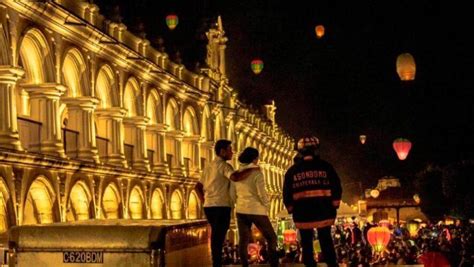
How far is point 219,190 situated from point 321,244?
1.67m

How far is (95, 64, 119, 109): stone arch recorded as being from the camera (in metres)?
30.1

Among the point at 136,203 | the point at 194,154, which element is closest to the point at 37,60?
the point at 136,203

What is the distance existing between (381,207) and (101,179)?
6830 cm

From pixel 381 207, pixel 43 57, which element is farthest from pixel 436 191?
pixel 43 57

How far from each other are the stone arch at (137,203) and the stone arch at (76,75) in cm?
610

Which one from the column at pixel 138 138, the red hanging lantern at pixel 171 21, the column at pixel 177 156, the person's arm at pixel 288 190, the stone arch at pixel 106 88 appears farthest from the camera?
the red hanging lantern at pixel 171 21

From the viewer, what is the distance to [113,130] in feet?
101

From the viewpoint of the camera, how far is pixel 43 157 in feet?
78.2

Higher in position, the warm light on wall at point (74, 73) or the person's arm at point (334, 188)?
the warm light on wall at point (74, 73)

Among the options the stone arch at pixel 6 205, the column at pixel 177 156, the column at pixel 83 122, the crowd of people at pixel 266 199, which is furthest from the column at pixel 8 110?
the column at pixel 177 156

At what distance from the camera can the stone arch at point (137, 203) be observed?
1296 inches

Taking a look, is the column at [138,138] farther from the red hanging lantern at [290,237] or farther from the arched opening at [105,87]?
the red hanging lantern at [290,237]

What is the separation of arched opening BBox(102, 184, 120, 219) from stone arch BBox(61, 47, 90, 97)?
3.89 metres

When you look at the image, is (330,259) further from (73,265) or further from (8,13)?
(8,13)
